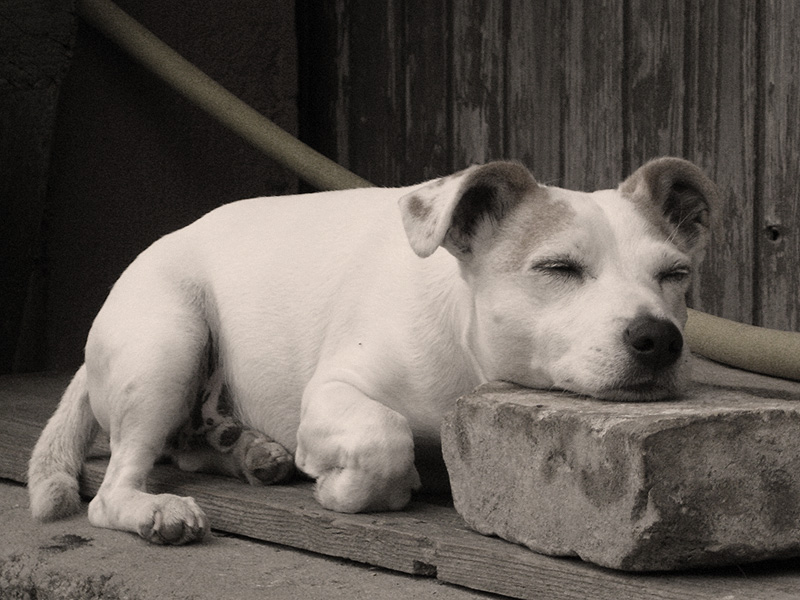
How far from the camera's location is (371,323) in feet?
11.3

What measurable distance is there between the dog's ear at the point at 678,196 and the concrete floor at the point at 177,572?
44.6 inches

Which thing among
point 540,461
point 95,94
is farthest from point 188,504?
point 95,94

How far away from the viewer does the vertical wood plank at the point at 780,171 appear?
4.58 m

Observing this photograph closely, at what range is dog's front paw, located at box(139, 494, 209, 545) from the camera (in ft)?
10.7

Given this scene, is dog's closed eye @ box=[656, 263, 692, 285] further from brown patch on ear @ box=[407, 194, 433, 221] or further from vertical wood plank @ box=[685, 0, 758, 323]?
vertical wood plank @ box=[685, 0, 758, 323]

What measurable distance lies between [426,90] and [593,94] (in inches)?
37.0

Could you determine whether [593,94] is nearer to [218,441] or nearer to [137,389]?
[218,441]

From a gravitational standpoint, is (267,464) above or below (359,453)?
below

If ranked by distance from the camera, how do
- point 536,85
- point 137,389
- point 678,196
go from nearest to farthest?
point 678,196
point 137,389
point 536,85

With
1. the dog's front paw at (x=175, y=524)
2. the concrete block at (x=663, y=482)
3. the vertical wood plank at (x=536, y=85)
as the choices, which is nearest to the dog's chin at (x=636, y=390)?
the concrete block at (x=663, y=482)

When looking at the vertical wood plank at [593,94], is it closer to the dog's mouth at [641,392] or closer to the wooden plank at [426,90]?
the wooden plank at [426,90]

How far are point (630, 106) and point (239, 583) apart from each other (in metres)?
2.96

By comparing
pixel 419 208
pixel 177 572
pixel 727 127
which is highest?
pixel 727 127

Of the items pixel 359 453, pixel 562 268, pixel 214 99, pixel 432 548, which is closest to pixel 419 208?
pixel 562 268
